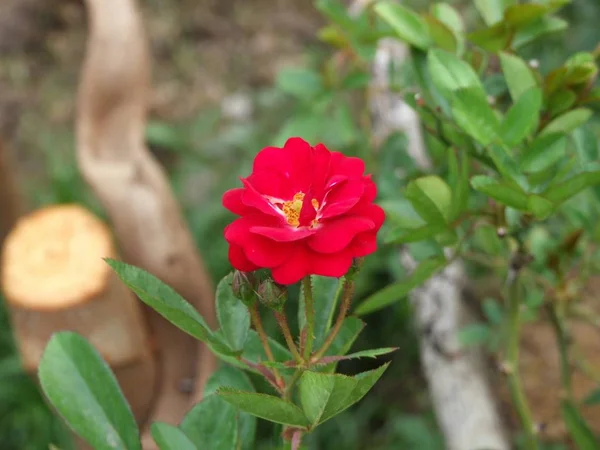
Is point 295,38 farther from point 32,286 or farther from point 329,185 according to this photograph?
point 329,185

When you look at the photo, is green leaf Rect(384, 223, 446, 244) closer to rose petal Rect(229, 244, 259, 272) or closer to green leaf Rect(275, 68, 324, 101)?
rose petal Rect(229, 244, 259, 272)

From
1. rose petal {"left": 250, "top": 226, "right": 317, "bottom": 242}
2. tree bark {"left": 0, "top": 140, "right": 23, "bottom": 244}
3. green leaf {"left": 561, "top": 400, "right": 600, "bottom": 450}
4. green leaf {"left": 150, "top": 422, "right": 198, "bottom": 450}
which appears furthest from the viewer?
tree bark {"left": 0, "top": 140, "right": 23, "bottom": 244}

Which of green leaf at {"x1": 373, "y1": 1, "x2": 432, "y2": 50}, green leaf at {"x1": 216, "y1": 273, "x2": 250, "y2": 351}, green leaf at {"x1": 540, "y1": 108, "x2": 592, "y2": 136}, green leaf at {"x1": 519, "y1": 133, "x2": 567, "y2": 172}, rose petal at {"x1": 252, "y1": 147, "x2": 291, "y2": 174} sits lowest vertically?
green leaf at {"x1": 216, "y1": 273, "x2": 250, "y2": 351}

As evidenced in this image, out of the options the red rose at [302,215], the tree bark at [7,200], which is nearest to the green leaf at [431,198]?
the red rose at [302,215]

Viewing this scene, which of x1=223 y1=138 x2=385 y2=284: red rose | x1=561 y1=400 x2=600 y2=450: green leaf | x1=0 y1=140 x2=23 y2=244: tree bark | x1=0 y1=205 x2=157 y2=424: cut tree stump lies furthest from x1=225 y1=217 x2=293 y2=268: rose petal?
x1=0 y1=140 x2=23 y2=244: tree bark

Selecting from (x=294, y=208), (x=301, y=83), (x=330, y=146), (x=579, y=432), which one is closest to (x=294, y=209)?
(x=294, y=208)

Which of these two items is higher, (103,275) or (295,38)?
(103,275)

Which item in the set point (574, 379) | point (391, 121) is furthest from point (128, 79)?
point (574, 379)

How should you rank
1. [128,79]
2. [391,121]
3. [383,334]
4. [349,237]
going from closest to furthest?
[349,237] < [128,79] < [391,121] < [383,334]
